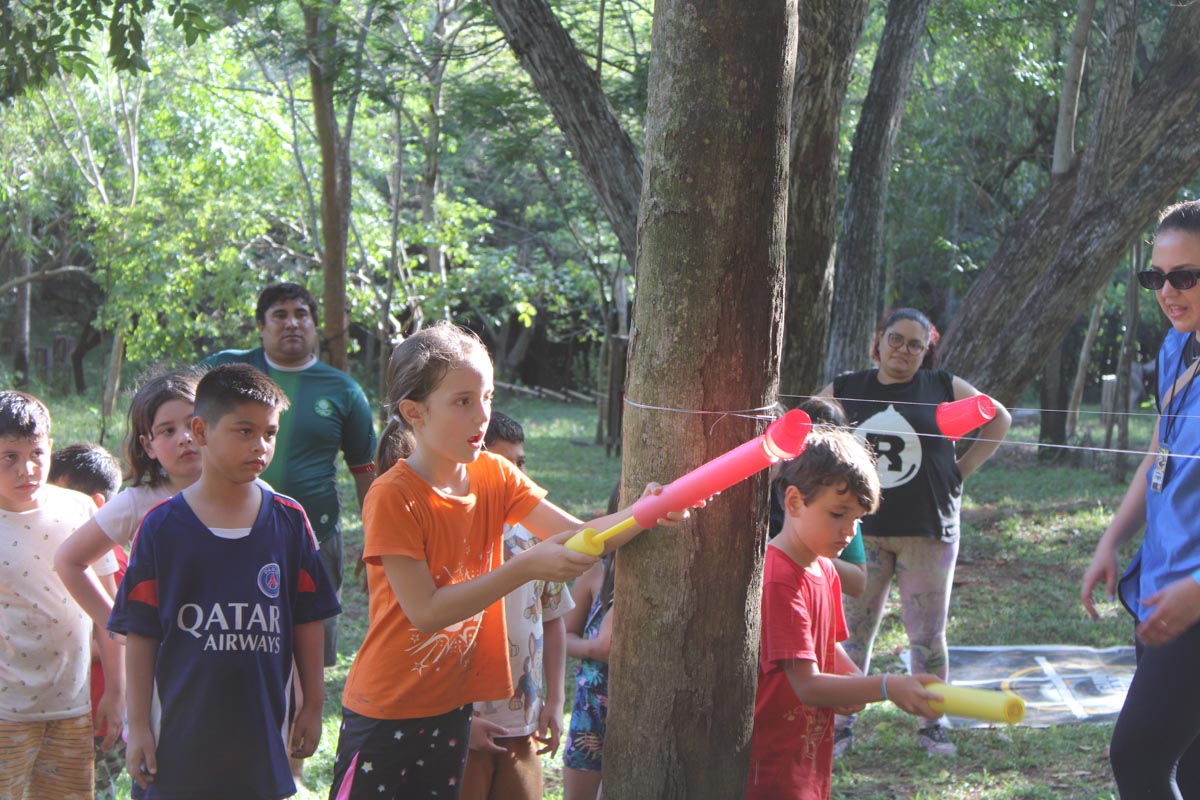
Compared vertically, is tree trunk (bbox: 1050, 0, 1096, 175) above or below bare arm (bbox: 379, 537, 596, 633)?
above

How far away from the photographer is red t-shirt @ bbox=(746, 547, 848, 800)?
7.70 feet

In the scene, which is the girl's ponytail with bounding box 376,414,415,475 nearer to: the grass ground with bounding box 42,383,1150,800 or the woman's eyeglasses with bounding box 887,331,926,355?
the grass ground with bounding box 42,383,1150,800

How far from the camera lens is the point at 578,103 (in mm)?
4777

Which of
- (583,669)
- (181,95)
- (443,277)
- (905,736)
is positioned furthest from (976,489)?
(181,95)

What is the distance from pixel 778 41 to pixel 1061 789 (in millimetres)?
3244

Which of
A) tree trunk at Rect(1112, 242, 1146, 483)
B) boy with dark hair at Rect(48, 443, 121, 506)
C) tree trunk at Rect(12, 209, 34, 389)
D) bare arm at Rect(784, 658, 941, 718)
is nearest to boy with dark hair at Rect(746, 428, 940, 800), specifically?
bare arm at Rect(784, 658, 941, 718)

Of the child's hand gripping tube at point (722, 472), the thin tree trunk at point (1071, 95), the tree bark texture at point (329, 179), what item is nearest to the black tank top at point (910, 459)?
the thin tree trunk at point (1071, 95)

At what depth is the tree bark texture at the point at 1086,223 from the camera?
5.79m

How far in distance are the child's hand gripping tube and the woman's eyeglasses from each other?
2.72 metres

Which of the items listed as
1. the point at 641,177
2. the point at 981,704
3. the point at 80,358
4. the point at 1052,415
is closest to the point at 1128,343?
the point at 1052,415

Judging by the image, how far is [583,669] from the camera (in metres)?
3.06

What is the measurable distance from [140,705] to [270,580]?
36cm

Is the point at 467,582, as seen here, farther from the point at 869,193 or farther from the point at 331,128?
the point at 331,128

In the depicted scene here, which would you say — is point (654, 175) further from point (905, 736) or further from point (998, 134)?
point (998, 134)
